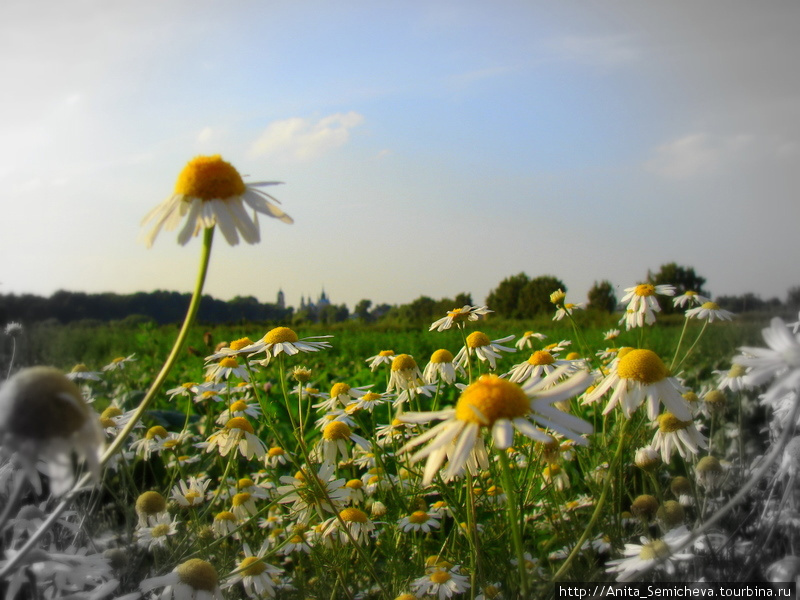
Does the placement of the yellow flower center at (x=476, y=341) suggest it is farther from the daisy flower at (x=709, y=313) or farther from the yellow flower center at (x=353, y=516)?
the daisy flower at (x=709, y=313)

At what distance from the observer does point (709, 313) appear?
3.54 meters

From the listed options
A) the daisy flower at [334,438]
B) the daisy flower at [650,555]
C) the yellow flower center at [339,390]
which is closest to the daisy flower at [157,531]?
the daisy flower at [334,438]

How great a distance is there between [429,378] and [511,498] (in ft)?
6.29

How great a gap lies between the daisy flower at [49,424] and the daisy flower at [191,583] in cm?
100

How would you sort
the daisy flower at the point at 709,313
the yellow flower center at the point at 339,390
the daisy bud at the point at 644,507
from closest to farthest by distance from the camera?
the daisy bud at the point at 644,507, the yellow flower center at the point at 339,390, the daisy flower at the point at 709,313

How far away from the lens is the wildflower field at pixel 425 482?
1142mm

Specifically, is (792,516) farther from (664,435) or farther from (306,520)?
(306,520)

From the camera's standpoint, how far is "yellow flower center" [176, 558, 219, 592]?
5.97 ft

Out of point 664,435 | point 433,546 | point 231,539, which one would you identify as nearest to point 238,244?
point 664,435

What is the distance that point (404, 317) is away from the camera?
11359 millimetres

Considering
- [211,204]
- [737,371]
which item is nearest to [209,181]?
[211,204]

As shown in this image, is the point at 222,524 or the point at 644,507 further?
the point at 222,524

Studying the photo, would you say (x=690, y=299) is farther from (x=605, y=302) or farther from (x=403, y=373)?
(x=605, y=302)

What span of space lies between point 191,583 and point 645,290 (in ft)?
8.01
